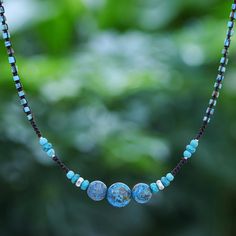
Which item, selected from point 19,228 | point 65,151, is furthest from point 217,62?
point 19,228

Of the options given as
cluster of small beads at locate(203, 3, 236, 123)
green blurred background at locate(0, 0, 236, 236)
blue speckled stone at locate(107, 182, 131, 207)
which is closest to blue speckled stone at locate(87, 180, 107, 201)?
blue speckled stone at locate(107, 182, 131, 207)

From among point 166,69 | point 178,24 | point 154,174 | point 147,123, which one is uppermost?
point 178,24

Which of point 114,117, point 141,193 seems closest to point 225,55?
point 141,193

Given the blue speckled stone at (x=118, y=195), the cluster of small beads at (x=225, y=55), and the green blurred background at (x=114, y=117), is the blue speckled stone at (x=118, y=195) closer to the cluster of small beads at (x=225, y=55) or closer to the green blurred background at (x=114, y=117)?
the cluster of small beads at (x=225, y=55)

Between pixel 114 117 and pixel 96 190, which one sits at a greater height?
pixel 114 117

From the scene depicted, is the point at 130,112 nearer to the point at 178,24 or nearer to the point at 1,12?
the point at 178,24

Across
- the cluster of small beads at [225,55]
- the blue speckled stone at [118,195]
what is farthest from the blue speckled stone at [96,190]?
the cluster of small beads at [225,55]

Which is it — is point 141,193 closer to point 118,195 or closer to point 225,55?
point 118,195

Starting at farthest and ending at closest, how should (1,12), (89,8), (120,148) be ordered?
(89,8)
(120,148)
(1,12)
